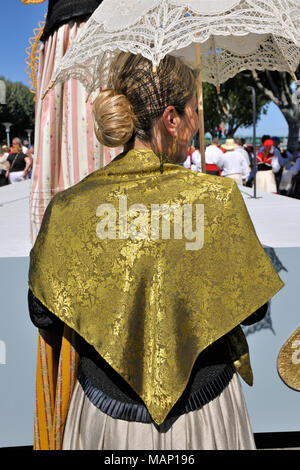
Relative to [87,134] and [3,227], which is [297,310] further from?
[3,227]

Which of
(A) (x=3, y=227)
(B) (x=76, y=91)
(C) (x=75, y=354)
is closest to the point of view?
(C) (x=75, y=354)

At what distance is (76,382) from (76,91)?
84.9 inches

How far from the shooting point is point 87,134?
3221 millimetres

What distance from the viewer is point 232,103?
44500 mm

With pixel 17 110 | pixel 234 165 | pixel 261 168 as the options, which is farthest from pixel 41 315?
pixel 17 110

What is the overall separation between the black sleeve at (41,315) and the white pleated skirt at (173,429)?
0.76 ft

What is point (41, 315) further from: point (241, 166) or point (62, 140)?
point (241, 166)

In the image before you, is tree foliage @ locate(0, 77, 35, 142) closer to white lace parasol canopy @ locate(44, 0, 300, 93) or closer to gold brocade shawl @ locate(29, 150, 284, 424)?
white lace parasol canopy @ locate(44, 0, 300, 93)

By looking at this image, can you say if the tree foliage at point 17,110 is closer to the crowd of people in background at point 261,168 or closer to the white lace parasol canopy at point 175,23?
the crowd of people in background at point 261,168

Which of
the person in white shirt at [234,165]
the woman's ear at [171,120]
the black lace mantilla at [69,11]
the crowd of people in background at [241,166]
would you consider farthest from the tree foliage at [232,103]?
the woman's ear at [171,120]

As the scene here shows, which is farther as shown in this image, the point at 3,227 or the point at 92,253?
the point at 3,227

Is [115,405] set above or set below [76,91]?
below

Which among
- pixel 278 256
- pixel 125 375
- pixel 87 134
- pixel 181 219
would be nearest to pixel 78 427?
pixel 125 375

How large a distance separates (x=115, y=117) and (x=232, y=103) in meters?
45.4
